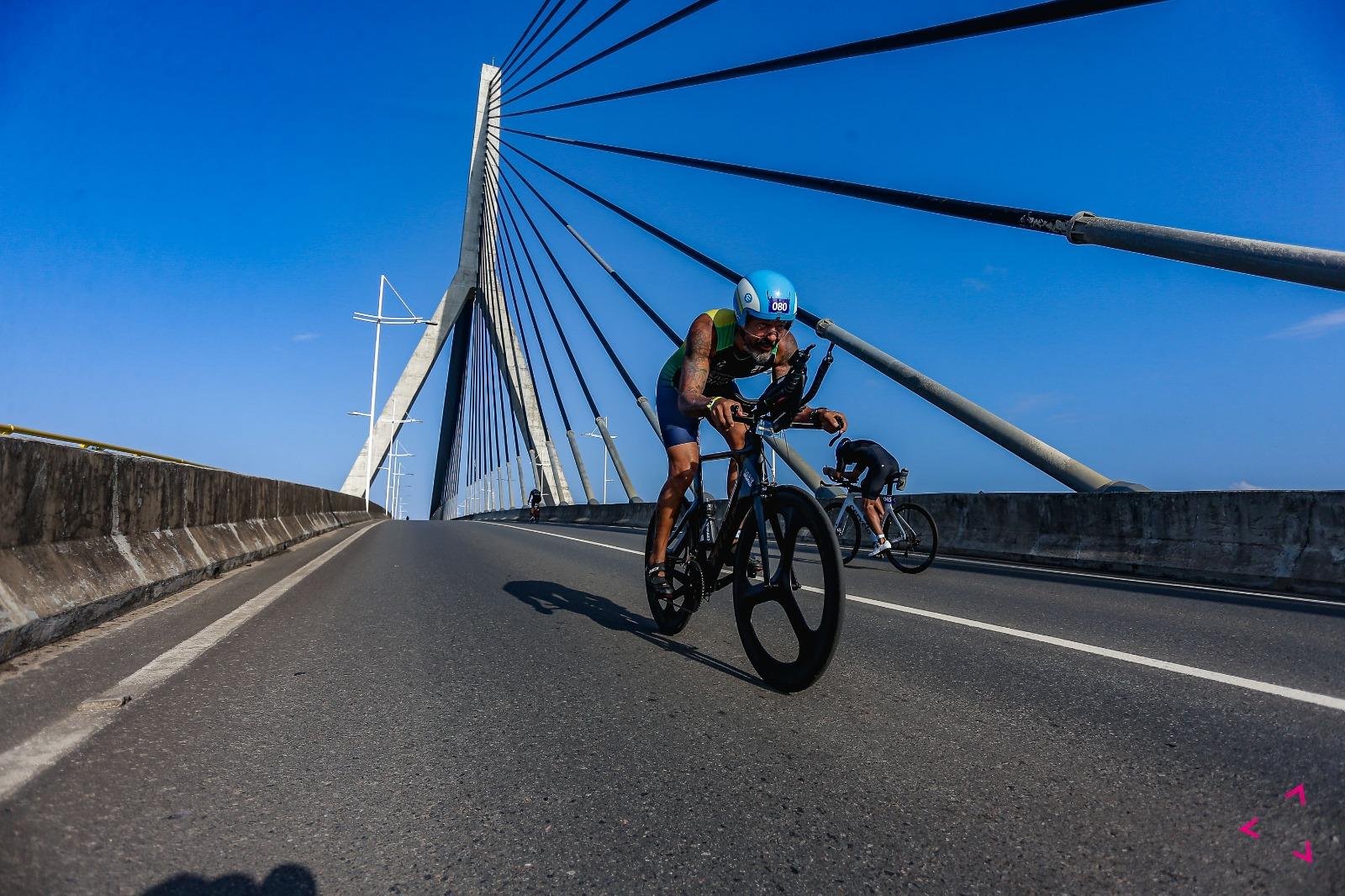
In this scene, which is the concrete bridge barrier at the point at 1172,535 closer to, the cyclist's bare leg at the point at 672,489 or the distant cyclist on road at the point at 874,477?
the distant cyclist on road at the point at 874,477

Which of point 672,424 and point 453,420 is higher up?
point 453,420

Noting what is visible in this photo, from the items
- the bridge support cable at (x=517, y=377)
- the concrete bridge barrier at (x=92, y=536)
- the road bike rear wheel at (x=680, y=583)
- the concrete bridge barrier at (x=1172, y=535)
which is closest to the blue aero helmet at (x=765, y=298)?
the road bike rear wheel at (x=680, y=583)

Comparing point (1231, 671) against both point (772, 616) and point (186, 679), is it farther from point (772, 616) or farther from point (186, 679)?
point (186, 679)

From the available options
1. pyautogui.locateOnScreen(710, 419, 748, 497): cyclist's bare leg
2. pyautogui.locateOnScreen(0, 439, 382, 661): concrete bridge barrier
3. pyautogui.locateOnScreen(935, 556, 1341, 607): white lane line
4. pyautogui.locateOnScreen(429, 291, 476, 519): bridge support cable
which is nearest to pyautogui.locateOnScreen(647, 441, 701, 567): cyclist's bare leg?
pyautogui.locateOnScreen(710, 419, 748, 497): cyclist's bare leg

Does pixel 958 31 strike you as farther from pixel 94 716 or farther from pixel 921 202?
pixel 94 716

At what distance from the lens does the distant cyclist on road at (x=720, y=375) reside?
3.73 metres

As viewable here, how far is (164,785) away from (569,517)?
32.5m

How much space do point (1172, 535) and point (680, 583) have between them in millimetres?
6604

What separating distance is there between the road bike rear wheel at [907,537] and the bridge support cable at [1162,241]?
3132 mm

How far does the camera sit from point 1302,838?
1831mm

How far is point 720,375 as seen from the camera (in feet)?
13.7

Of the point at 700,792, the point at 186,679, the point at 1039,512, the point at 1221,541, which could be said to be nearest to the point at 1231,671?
the point at 700,792

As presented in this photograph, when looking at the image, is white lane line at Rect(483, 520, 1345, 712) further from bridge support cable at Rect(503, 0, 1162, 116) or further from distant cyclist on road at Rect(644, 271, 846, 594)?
bridge support cable at Rect(503, 0, 1162, 116)

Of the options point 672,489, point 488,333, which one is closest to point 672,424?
point 672,489
